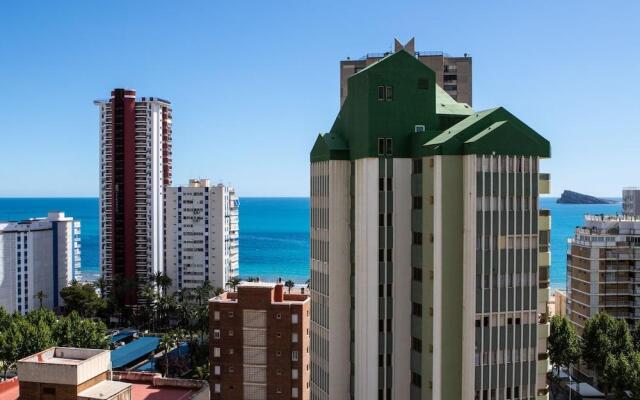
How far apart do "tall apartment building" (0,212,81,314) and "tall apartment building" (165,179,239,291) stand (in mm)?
20234

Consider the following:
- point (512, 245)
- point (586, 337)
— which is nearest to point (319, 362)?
point (512, 245)

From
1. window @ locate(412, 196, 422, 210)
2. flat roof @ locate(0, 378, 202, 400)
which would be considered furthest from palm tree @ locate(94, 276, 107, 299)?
window @ locate(412, 196, 422, 210)

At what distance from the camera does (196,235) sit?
117562mm

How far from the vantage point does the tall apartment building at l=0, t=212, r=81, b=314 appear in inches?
4198

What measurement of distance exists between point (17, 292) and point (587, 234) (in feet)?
297

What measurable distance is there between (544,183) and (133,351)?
206 ft

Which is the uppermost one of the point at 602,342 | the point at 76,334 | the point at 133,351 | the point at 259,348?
the point at 259,348

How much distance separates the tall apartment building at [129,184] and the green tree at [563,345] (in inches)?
2996

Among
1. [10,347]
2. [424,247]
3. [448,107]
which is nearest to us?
[424,247]

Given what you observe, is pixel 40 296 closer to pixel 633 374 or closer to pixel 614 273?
pixel 614 273

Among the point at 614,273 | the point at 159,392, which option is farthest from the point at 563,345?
the point at 159,392

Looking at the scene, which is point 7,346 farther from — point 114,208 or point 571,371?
point 571,371

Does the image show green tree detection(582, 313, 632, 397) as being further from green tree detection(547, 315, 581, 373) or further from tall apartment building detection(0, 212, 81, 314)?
tall apartment building detection(0, 212, 81, 314)

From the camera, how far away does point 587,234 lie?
74688 mm
